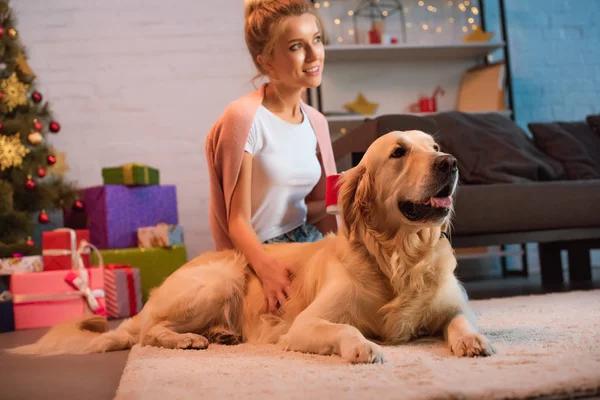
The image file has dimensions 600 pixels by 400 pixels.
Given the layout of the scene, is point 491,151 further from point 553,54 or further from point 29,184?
point 29,184

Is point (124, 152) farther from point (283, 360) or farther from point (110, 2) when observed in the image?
point (283, 360)

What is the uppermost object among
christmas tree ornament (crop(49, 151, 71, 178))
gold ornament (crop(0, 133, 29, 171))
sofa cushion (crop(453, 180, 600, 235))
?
gold ornament (crop(0, 133, 29, 171))

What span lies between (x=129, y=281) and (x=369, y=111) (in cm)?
225

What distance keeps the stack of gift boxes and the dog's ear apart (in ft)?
6.70

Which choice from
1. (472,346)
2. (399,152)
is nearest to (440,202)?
(399,152)

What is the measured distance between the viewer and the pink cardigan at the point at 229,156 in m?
2.29

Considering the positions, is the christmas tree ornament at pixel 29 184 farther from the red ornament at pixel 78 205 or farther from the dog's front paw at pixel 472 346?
the dog's front paw at pixel 472 346

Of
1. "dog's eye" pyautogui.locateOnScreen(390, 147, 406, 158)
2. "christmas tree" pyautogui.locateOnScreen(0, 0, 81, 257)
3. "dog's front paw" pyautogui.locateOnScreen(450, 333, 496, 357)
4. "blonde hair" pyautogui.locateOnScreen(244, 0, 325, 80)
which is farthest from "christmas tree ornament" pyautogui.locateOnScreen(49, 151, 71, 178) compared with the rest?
"dog's front paw" pyautogui.locateOnScreen(450, 333, 496, 357)

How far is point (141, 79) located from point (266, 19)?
2926 mm

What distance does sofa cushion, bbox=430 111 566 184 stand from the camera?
3.53 m

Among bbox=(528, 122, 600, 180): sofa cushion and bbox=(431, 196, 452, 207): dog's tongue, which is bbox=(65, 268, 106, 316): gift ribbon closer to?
bbox=(431, 196, 452, 207): dog's tongue

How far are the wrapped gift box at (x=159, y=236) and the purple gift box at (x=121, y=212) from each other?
135 mm

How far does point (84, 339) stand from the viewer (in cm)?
221

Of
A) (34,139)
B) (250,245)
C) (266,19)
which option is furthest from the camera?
(34,139)
